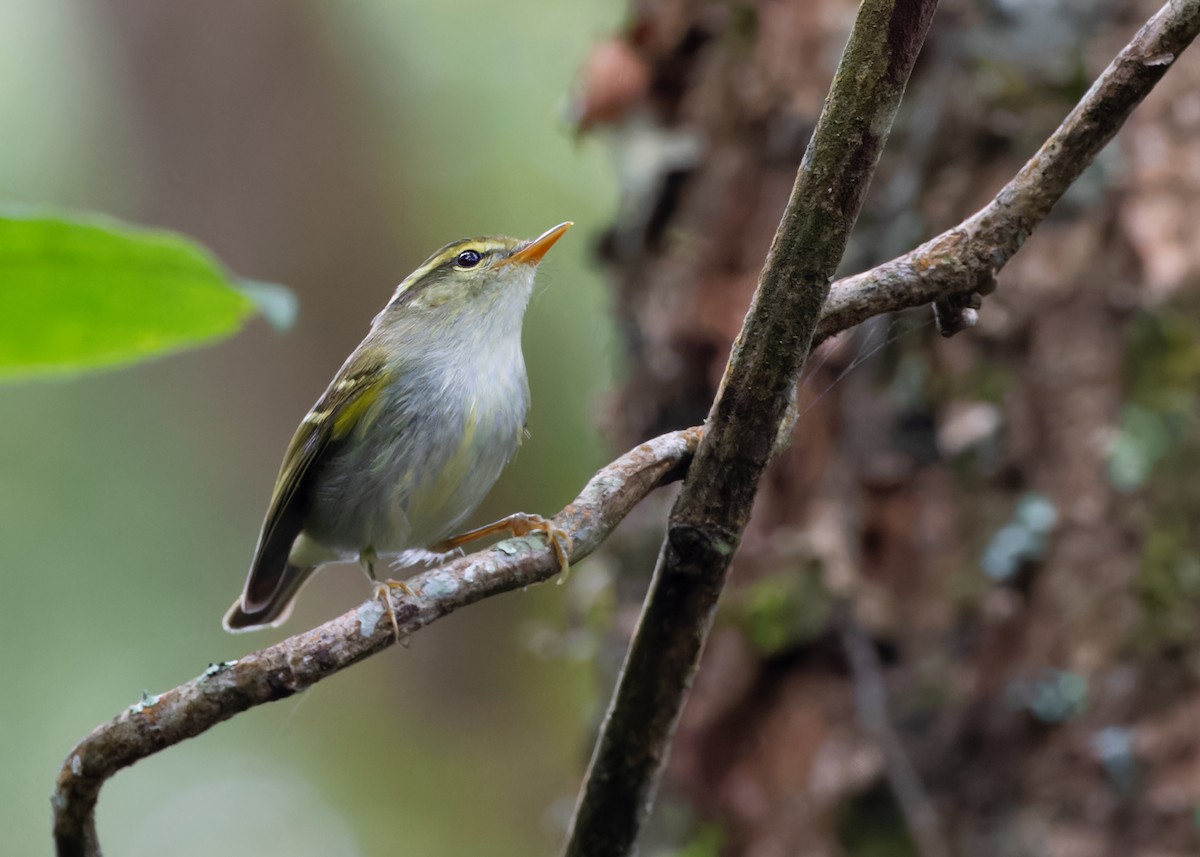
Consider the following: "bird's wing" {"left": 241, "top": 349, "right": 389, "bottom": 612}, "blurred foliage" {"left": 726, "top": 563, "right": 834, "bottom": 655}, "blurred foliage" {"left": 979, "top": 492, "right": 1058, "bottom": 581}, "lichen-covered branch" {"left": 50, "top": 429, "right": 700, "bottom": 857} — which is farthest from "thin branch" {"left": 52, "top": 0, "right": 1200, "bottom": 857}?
"blurred foliage" {"left": 726, "top": 563, "right": 834, "bottom": 655}

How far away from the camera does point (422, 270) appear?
119 inches

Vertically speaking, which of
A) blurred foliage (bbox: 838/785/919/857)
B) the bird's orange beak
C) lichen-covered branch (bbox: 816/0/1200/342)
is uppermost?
the bird's orange beak

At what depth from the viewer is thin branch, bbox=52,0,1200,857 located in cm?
133

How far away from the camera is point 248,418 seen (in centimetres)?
644

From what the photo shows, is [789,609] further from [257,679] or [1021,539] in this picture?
[257,679]

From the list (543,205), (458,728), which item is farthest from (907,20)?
(458,728)

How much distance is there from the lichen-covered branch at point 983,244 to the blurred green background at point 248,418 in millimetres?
4575

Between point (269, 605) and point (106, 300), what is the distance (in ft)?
7.23

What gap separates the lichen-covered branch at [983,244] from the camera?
1443 mm

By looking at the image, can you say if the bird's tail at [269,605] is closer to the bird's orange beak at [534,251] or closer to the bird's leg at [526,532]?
the bird's leg at [526,532]

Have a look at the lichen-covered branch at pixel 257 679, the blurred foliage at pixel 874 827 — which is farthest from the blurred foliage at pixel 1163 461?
the lichen-covered branch at pixel 257 679

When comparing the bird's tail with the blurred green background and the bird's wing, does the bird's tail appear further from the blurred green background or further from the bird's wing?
the blurred green background

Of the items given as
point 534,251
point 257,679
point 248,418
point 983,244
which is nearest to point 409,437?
point 534,251

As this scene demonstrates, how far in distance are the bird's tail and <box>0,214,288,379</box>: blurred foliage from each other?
1971 mm
